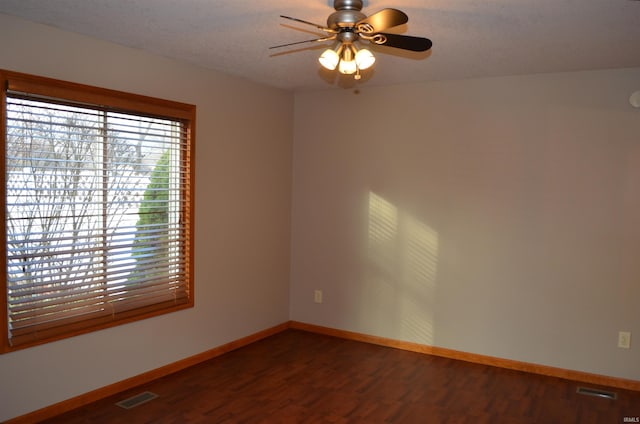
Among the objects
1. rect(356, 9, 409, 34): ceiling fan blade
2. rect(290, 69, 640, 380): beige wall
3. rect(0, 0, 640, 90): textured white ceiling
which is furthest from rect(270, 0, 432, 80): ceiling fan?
rect(290, 69, 640, 380): beige wall

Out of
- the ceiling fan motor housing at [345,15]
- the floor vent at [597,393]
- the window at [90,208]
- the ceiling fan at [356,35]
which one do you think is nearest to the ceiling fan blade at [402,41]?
the ceiling fan at [356,35]

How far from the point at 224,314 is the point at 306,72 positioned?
2204mm

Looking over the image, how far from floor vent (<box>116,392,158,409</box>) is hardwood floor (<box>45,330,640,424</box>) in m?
0.05

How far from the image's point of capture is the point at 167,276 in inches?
159

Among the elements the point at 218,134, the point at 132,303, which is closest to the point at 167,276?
the point at 132,303

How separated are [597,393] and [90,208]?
382 centimetres

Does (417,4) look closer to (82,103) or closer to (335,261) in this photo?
(82,103)

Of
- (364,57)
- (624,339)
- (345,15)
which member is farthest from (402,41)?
(624,339)

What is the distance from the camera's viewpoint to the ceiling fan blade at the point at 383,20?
2262mm

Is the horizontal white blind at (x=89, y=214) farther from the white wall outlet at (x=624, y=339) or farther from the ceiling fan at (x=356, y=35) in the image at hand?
the white wall outlet at (x=624, y=339)

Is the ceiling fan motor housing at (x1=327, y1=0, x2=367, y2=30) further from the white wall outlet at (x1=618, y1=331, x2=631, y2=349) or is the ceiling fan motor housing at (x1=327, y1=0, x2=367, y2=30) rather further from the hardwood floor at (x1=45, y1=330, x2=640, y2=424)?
the white wall outlet at (x1=618, y1=331, x2=631, y2=349)

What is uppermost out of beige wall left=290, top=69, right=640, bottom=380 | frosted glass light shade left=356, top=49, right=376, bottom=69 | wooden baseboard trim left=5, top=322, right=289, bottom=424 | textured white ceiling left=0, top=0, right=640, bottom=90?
textured white ceiling left=0, top=0, right=640, bottom=90

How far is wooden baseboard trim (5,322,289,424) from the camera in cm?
317

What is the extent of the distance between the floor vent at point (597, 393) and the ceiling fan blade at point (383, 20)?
3.06m
